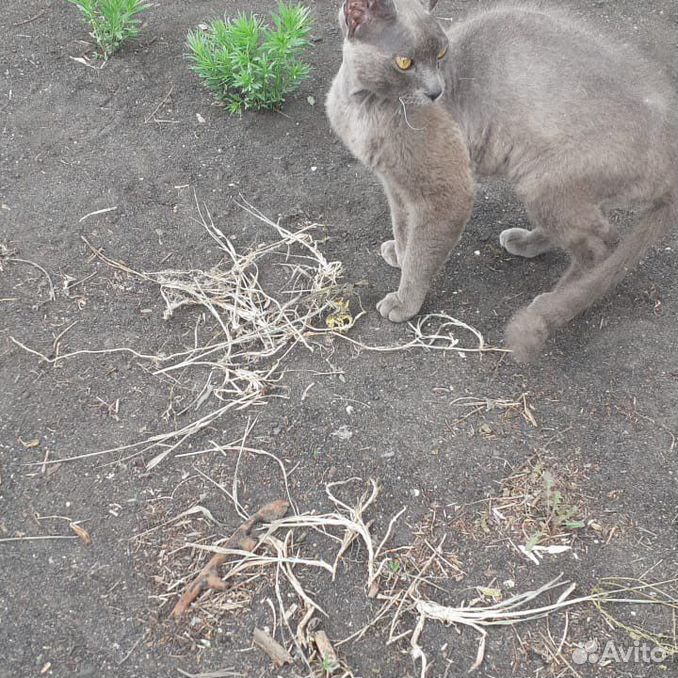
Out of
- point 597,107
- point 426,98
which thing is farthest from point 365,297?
point 597,107

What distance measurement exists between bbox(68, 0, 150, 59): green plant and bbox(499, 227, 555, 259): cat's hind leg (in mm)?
2253

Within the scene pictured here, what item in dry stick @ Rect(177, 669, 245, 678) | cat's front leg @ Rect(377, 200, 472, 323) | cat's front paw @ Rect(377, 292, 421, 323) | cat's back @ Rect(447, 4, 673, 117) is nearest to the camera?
dry stick @ Rect(177, 669, 245, 678)

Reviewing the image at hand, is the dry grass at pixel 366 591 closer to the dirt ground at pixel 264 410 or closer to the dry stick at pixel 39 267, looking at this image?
the dirt ground at pixel 264 410

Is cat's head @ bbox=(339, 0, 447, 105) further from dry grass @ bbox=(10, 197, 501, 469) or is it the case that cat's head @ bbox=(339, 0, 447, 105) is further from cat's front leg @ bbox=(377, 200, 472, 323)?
dry grass @ bbox=(10, 197, 501, 469)

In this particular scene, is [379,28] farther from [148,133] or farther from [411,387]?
[148,133]

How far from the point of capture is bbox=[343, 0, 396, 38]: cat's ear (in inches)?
91.3

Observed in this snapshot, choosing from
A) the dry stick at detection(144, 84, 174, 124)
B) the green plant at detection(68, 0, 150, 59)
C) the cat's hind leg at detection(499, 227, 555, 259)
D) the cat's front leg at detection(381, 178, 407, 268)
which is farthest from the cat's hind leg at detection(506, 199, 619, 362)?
the green plant at detection(68, 0, 150, 59)

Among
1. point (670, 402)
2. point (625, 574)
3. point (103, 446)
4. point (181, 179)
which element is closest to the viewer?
point (625, 574)

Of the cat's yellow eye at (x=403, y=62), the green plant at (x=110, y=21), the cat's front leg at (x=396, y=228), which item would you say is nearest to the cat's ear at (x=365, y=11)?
the cat's yellow eye at (x=403, y=62)

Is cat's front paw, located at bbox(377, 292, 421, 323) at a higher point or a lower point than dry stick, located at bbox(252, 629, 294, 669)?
higher

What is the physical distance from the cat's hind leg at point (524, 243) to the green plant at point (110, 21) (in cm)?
225

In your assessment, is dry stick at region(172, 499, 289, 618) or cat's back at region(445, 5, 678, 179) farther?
cat's back at region(445, 5, 678, 179)

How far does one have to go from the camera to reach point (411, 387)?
8.34 ft

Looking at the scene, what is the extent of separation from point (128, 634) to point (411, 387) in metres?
1.19
